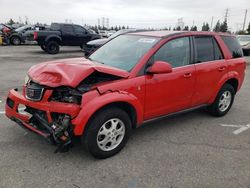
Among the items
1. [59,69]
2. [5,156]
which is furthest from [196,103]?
[5,156]

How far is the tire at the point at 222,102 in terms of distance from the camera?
5.21 meters

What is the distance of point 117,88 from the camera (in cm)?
348

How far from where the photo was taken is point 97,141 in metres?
3.39

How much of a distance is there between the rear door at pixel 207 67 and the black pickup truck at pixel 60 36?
13.3m

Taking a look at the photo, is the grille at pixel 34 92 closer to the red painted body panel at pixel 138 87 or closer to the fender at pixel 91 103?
the red painted body panel at pixel 138 87

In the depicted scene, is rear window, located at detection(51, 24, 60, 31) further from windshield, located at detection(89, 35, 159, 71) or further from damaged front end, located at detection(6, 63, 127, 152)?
damaged front end, located at detection(6, 63, 127, 152)

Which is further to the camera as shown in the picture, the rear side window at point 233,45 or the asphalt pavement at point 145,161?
the rear side window at point 233,45

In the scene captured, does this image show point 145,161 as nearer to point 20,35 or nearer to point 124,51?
point 124,51

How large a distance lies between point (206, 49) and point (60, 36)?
13925 millimetres

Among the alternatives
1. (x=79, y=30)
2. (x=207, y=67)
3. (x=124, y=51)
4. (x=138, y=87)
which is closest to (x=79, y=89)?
(x=138, y=87)

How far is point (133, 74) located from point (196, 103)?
1.67 meters

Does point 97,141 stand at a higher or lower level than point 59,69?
lower

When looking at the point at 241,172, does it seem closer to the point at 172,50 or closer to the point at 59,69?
the point at 172,50

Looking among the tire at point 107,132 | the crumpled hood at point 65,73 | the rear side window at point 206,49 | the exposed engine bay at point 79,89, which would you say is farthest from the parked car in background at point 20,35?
the tire at point 107,132
